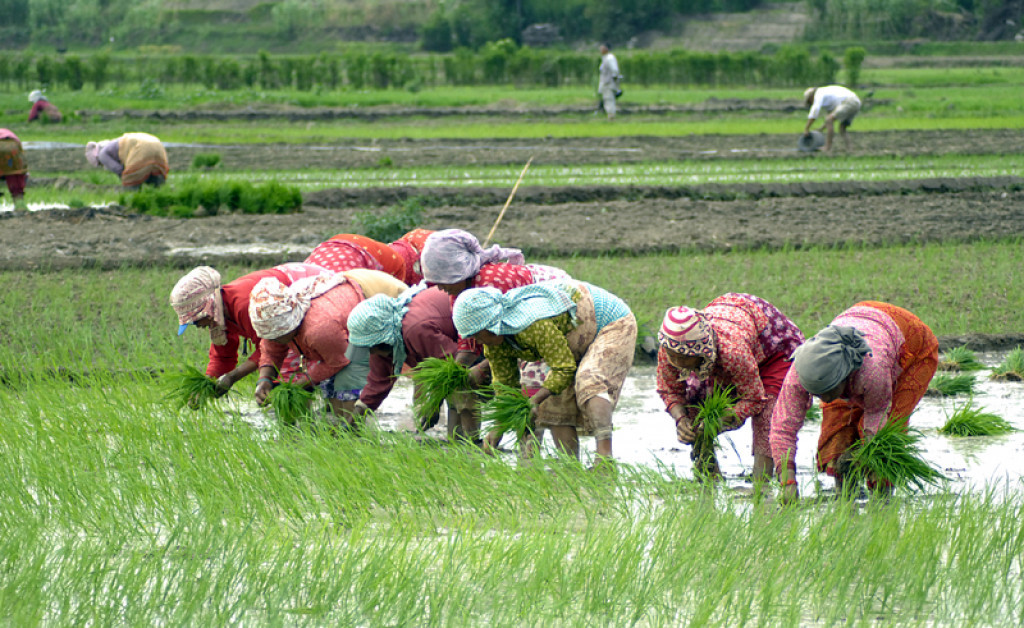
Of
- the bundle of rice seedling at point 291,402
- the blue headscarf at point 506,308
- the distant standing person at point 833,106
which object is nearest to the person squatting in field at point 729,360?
the blue headscarf at point 506,308

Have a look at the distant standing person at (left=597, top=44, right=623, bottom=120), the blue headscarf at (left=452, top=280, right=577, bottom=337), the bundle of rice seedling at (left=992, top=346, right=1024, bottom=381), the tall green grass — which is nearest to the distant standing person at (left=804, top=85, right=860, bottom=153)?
the distant standing person at (left=597, top=44, right=623, bottom=120)

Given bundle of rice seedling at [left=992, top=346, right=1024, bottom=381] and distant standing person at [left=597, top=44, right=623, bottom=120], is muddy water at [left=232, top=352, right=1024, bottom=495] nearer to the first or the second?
bundle of rice seedling at [left=992, top=346, right=1024, bottom=381]

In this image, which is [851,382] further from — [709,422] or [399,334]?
[399,334]

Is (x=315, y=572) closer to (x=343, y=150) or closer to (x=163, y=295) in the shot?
(x=163, y=295)

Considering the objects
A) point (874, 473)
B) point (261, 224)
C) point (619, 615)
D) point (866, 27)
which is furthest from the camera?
point (866, 27)

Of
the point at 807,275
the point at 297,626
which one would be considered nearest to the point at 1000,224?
the point at 807,275

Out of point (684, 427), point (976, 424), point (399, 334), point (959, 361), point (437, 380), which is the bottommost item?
point (959, 361)

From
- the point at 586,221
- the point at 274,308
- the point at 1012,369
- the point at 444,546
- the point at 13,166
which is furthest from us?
the point at 13,166

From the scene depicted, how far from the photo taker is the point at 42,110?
2438cm

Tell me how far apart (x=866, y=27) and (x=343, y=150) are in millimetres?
36387

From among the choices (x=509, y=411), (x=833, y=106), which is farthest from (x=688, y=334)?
(x=833, y=106)

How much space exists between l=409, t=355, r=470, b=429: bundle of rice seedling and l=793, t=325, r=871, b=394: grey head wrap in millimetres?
1630

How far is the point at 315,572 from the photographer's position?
339 cm

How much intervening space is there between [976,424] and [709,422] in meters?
1.71
